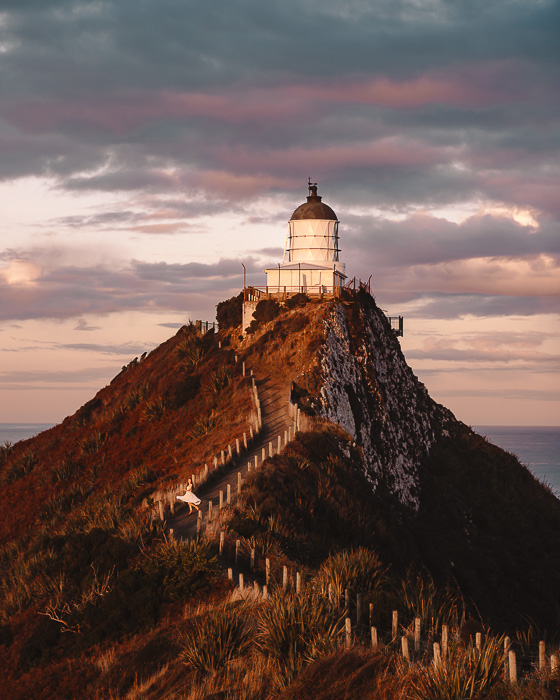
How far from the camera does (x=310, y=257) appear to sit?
65062 millimetres

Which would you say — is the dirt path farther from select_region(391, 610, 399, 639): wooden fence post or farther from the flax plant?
select_region(391, 610, 399, 639): wooden fence post

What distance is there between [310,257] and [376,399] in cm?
1481

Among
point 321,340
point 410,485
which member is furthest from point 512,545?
point 321,340

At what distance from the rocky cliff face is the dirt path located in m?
2.50

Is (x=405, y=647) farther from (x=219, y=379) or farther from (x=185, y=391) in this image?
(x=185, y=391)

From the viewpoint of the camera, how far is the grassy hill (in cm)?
1558

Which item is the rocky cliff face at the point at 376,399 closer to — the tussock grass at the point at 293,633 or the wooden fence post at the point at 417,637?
the tussock grass at the point at 293,633

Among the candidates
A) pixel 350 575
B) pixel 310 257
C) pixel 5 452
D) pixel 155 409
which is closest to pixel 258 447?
pixel 350 575

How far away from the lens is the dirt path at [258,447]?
85.3 ft

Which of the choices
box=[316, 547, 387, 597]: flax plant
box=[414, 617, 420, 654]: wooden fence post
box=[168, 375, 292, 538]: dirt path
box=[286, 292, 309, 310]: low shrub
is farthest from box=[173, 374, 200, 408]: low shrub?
box=[414, 617, 420, 654]: wooden fence post

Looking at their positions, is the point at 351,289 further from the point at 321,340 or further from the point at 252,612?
the point at 252,612

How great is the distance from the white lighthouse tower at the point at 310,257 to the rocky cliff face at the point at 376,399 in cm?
349

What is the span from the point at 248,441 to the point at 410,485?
18678 millimetres

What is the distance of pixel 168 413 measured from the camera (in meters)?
50.9
